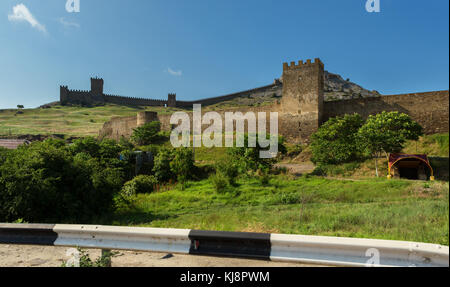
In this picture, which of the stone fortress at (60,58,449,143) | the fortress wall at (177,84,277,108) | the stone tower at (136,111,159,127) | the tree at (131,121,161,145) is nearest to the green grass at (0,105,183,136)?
the stone tower at (136,111,159,127)

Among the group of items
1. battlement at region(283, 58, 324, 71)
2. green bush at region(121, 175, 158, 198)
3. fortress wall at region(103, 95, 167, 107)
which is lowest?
green bush at region(121, 175, 158, 198)

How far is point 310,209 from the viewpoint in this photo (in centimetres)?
705

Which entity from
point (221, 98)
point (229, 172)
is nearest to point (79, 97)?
point (221, 98)

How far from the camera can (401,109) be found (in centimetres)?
2519

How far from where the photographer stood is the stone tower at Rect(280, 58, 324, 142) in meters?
27.8

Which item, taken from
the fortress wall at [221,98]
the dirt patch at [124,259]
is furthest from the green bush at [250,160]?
the fortress wall at [221,98]

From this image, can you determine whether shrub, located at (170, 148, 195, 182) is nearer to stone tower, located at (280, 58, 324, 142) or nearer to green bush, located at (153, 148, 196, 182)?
green bush, located at (153, 148, 196, 182)

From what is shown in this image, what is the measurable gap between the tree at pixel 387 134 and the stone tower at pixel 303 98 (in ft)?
26.6

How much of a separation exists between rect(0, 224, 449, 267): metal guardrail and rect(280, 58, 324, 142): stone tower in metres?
26.4

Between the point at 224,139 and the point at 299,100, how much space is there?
9.20 m

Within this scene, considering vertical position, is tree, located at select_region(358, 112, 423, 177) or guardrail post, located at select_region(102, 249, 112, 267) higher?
tree, located at select_region(358, 112, 423, 177)

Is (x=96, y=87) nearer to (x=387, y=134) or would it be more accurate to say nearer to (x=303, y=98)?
(x=303, y=98)

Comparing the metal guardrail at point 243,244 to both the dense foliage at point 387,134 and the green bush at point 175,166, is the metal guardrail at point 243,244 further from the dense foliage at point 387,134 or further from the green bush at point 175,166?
the dense foliage at point 387,134
